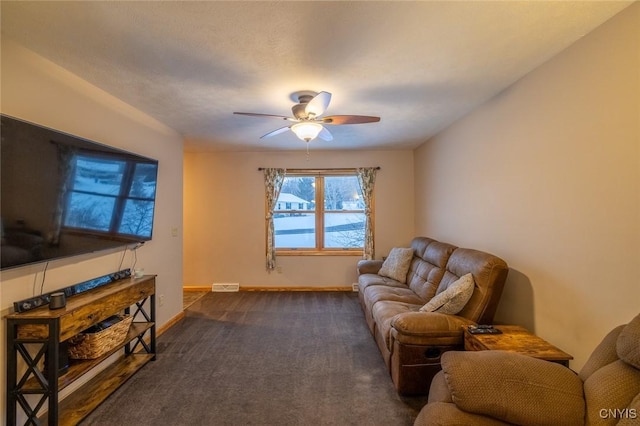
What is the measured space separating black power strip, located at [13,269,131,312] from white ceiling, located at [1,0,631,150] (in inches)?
64.2

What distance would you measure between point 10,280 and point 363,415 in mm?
2452

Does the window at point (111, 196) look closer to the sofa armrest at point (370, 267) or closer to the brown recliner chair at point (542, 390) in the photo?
the brown recliner chair at point (542, 390)

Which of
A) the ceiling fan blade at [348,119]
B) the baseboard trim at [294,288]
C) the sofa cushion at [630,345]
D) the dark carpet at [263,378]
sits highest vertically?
the ceiling fan blade at [348,119]

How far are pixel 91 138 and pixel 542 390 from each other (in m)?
3.47

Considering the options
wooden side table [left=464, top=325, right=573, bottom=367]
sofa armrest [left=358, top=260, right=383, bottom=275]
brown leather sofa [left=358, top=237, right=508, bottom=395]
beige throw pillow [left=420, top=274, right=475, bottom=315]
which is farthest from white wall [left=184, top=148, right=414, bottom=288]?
wooden side table [left=464, top=325, right=573, bottom=367]

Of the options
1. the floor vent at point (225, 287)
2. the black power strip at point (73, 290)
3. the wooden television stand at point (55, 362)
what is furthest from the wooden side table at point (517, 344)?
the floor vent at point (225, 287)

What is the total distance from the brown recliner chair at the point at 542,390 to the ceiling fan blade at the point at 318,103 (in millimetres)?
1865

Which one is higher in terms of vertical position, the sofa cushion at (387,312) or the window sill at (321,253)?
the window sill at (321,253)

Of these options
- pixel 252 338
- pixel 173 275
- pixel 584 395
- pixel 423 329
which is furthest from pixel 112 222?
pixel 584 395

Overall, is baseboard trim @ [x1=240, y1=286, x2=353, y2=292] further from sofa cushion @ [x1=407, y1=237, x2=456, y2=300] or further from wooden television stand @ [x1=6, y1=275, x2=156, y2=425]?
wooden television stand @ [x1=6, y1=275, x2=156, y2=425]

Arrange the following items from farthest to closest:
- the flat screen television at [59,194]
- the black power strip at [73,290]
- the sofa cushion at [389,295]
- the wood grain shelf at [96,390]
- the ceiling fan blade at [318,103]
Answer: the sofa cushion at [389,295] < the ceiling fan blade at [318,103] < the wood grain shelf at [96,390] < the black power strip at [73,290] < the flat screen television at [59,194]

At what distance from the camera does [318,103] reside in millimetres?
2320

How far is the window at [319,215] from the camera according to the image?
5.51 metres

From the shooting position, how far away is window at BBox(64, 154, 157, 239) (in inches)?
85.8
